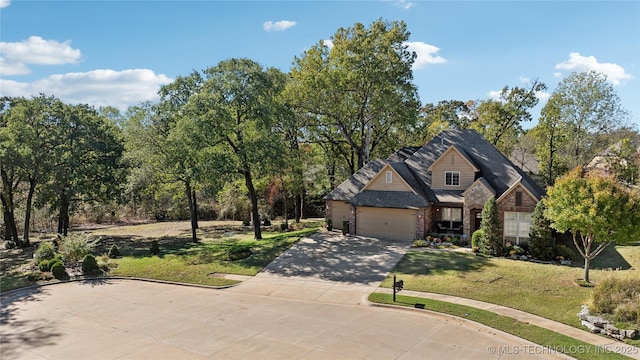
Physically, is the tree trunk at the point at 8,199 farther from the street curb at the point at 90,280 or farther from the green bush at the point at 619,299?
the green bush at the point at 619,299

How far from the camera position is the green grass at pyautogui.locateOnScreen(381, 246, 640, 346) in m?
18.5

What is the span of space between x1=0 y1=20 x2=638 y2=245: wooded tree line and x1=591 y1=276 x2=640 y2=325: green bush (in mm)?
21196

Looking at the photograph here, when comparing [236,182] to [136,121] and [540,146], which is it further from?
[540,146]

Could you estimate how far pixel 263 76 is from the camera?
3158 cm

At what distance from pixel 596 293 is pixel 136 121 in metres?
33.5

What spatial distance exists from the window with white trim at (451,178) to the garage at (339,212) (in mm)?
8040

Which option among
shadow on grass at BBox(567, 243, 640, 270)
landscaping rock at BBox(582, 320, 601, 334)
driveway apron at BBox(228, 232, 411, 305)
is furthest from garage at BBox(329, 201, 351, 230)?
landscaping rock at BBox(582, 320, 601, 334)

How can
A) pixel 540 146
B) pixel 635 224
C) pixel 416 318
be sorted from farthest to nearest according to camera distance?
pixel 540 146, pixel 635 224, pixel 416 318

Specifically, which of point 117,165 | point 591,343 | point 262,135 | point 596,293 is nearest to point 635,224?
point 596,293

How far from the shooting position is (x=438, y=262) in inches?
988

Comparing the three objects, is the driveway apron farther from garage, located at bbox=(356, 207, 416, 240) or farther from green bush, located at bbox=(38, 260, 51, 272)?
green bush, located at bbox=(38, 260, 51, 272)

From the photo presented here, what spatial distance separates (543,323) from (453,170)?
17.3 metres

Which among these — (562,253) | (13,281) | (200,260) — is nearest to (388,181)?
(562,253)

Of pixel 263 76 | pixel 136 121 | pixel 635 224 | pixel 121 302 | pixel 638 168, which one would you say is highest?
pixel 263 76
